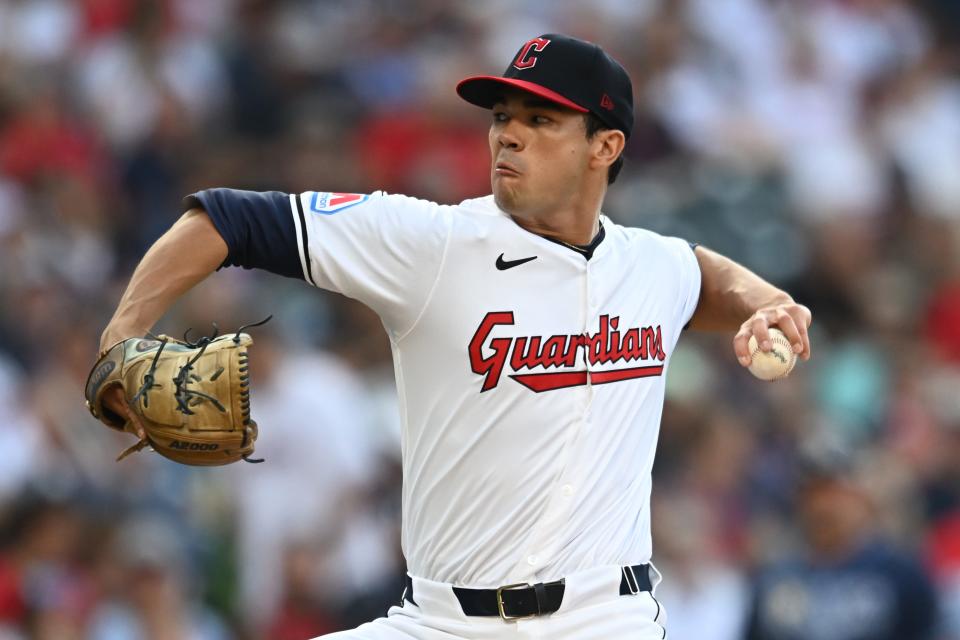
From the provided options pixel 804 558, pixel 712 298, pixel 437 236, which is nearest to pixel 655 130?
pixel 804 558

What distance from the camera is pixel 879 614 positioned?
6344 millimetres

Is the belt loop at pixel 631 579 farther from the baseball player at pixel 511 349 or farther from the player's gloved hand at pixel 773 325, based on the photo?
the player's gloved hand at pixel 773 325

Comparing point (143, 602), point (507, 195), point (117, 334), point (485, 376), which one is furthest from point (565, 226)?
point (143, 602)

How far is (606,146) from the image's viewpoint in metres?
4.43

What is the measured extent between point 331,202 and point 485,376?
569 millimetres

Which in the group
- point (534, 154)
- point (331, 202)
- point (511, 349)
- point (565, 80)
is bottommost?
point (511, 349)

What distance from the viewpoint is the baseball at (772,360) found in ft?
13.2

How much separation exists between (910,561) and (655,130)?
4.60 m

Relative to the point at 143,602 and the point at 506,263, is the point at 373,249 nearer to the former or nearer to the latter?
the point at 506,263

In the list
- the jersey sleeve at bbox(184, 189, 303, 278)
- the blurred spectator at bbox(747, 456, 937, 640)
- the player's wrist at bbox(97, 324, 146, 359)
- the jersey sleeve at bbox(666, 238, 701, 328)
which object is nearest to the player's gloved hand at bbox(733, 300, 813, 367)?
the jersey sleeve at bbox(666, 238, 701, 328)

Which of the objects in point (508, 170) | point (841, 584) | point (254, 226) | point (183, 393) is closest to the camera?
point (183, 393)

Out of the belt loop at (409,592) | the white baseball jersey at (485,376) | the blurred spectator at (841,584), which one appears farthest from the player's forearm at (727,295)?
the blurred spectator at (841,584)

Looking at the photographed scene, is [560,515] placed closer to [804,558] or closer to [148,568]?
[804,558]

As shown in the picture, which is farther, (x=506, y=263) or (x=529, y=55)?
(x=529, y=55)
